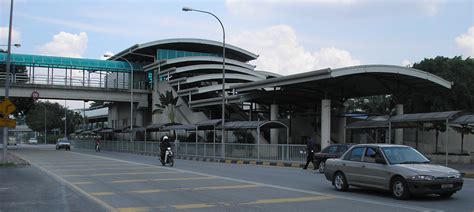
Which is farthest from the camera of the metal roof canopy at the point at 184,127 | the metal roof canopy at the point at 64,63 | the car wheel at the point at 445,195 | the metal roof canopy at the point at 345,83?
the metal roof canopy at the point at 64,63

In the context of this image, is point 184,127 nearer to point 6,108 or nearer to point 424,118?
point 6,108

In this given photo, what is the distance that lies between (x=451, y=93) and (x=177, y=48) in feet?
120

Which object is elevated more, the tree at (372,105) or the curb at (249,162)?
the tree at (372,105)

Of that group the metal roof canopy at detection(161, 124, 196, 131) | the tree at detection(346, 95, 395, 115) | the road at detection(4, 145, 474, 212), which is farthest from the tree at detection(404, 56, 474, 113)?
the road at detection(4, 145, 474, 212)

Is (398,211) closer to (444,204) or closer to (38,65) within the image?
(444,204)

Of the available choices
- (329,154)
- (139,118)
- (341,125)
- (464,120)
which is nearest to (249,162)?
(329,154)

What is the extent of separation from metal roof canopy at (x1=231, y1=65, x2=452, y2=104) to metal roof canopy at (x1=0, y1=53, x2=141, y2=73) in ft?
91.0

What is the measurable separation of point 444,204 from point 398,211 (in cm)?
170

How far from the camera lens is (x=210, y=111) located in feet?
Result: 181

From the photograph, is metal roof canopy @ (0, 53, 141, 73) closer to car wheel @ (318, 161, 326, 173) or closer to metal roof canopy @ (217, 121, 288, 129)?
metal roof canopy @ (217, 121, 288, 129)

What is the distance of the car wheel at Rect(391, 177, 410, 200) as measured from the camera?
12.0m

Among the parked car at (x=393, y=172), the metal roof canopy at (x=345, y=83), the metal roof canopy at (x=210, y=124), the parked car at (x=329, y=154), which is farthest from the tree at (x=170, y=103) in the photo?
the parked car at (x=393, y=172)

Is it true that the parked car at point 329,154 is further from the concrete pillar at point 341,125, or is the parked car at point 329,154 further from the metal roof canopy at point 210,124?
the concrete pillar at point 341,125

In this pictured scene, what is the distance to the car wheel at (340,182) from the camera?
14.2m
